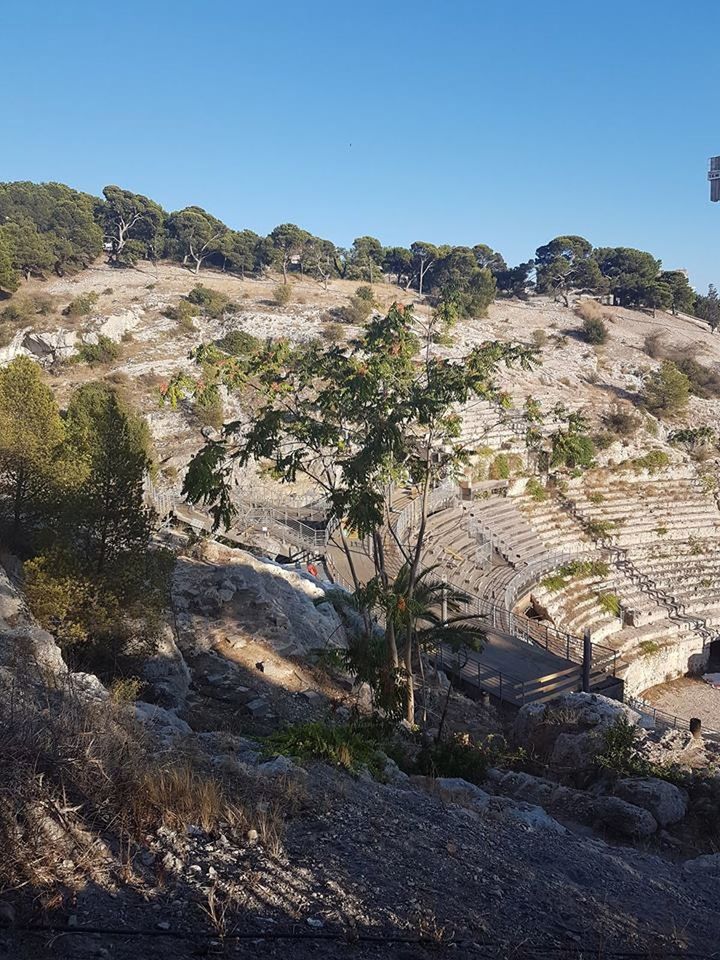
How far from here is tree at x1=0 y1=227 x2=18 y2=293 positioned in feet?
148

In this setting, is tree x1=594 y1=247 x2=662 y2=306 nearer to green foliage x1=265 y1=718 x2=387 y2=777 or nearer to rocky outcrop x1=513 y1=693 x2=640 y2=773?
rocky outcrop x1=513 y1=693 x2=640 y2=773

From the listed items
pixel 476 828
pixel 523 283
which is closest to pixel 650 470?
pixel 476 828

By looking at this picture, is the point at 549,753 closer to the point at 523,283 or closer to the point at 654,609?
the point at 654,609

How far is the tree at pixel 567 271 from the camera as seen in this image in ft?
246

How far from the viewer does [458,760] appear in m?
9.73

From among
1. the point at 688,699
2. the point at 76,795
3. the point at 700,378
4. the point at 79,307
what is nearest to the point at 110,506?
the point at 76,795

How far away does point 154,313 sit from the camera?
46750 millimetres

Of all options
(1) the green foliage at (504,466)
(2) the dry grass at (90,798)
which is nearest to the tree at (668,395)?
(1) the green foliage at (504,466)

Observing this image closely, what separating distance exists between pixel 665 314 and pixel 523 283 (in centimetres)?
1587

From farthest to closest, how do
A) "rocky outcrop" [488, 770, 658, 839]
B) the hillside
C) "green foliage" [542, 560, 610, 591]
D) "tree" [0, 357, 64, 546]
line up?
"green foliage" [542, 560, 610, 591], "tree" [0, 357, 64, 546], "rocky outcrop" [488, 770, 658, 839], the hillside

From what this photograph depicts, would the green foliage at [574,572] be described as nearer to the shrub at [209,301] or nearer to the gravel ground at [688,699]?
the gravel ground at [688,699]

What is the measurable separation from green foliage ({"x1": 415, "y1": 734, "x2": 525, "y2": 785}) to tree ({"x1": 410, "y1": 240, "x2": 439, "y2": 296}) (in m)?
67.3

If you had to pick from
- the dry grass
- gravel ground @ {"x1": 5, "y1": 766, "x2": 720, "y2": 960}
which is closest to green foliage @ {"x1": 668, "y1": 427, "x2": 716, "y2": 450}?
gravel ground @ {"x1": 5, "y1": 766, "x2": 720, "y2": 960}

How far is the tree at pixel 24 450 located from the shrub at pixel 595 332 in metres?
48.9
